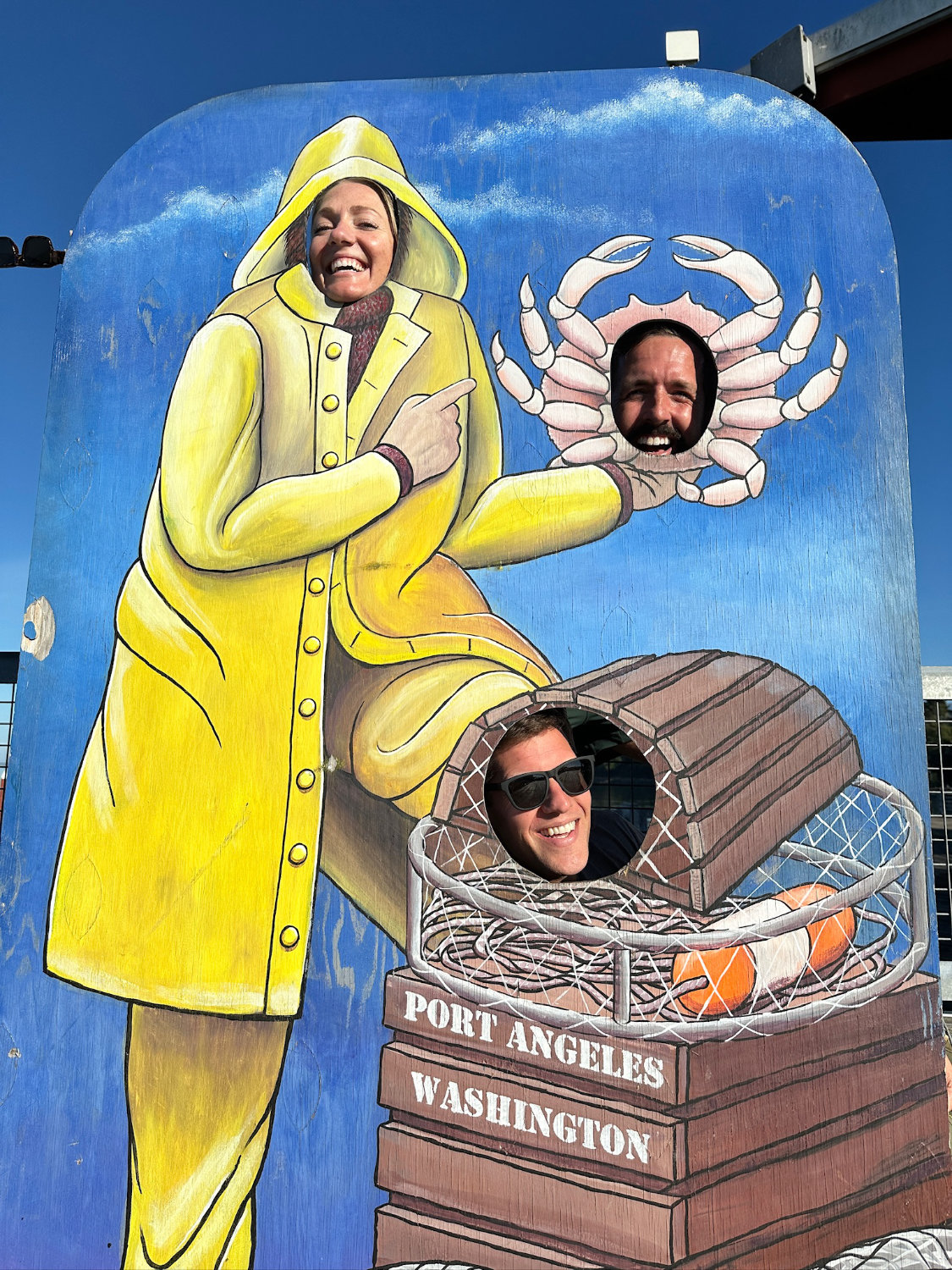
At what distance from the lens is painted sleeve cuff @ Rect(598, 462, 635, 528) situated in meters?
4.35

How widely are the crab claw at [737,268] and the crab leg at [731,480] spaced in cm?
68

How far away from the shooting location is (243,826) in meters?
4.23

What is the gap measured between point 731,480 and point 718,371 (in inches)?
20.5

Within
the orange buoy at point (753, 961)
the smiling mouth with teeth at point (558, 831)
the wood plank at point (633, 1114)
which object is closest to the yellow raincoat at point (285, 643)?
the smiling mouth with teeth at point (558, 831)

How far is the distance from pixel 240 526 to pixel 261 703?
33.0 inches

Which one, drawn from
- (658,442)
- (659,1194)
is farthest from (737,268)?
(659,1194)

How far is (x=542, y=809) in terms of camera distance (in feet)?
13.6

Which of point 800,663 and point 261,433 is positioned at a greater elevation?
point 261,433

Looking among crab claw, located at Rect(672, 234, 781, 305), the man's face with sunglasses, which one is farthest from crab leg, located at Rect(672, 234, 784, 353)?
the man's face with sunglasses

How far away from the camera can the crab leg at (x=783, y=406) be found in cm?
437

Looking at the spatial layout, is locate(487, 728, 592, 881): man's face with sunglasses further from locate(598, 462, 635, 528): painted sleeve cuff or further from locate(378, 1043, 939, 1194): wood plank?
locate(598, 462, 635, 528): painted sleeve cuff

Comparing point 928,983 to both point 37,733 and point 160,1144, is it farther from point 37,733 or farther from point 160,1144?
point 37,733

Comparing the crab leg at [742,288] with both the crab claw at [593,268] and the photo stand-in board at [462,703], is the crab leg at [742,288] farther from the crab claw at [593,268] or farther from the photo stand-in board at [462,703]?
the crab claw at [593,268]

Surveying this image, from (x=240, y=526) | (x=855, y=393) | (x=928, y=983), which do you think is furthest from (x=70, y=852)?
(x=855, y=393)
